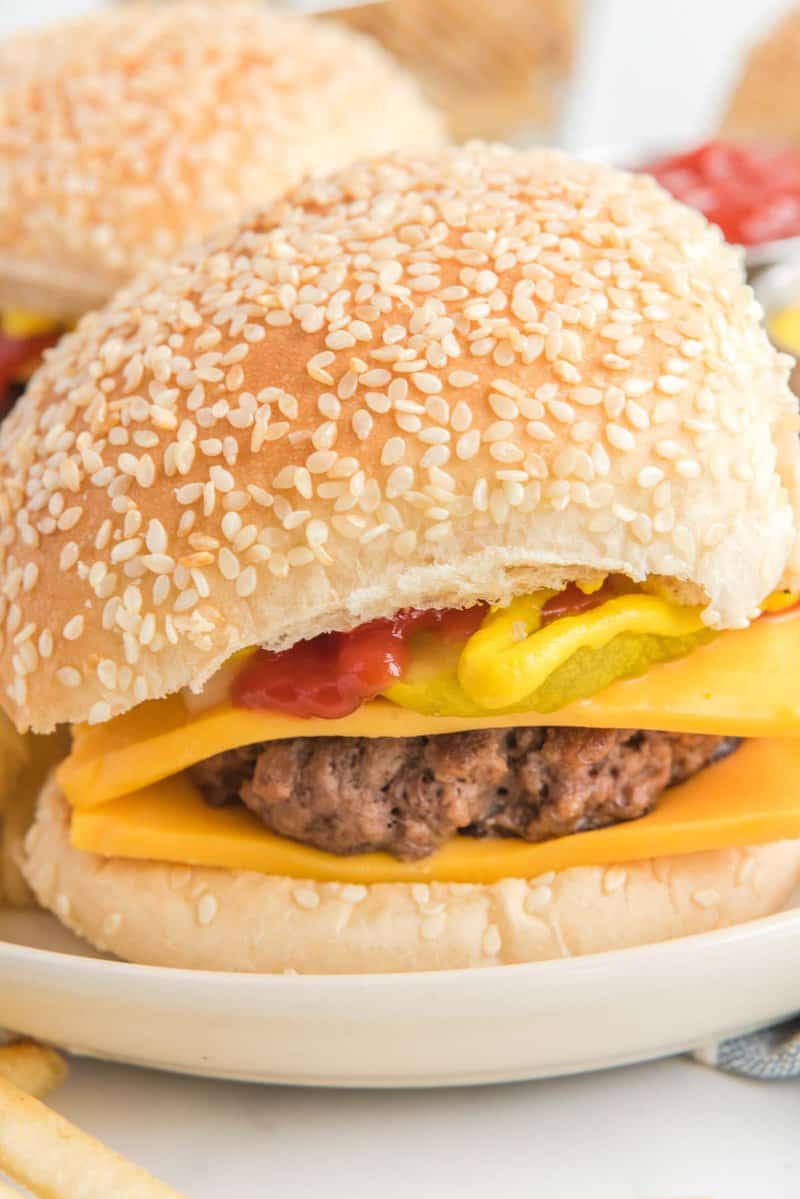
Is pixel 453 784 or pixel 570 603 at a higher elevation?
pixel 570 603

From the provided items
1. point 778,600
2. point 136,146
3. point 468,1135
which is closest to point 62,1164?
point 468,1135

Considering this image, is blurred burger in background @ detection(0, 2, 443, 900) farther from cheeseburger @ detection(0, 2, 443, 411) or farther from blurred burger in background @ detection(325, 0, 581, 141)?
blurred burger in background @ detection(325, 0, 581, 141)

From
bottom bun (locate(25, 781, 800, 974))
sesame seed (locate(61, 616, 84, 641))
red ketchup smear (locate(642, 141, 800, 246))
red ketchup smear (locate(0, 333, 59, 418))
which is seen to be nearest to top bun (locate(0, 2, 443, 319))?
red ketchup smear (locate(0, 333, 59, 418))

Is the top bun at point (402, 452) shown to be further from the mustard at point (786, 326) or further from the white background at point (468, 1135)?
the mustard at point (786, 326)

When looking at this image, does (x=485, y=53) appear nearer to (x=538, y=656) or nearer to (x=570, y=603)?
(x=570, y=603)

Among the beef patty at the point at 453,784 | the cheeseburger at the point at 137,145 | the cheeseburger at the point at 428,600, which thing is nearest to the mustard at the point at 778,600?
the cheeseburger at the point at 428,600

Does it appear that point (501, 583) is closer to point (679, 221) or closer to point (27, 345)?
point (679, 221)
